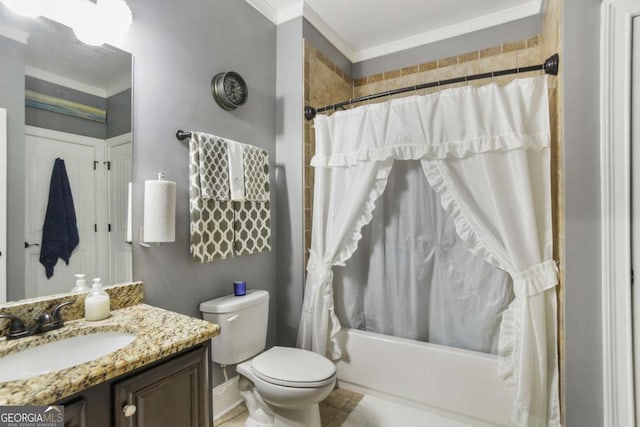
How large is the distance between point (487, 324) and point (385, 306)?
0.61m

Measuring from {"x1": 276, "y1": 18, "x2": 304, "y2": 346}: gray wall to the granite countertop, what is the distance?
1.07 meters

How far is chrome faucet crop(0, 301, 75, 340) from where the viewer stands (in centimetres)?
105

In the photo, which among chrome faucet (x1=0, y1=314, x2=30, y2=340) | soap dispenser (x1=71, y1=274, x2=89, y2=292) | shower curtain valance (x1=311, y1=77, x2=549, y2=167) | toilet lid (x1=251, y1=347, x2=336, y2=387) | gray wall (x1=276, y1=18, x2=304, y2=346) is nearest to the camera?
chrome faucet (x1=0, y1=314, x2=30, y2=340)

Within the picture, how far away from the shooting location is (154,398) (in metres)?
0.97

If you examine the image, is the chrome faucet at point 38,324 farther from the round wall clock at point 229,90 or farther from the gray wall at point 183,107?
the round wall clock at point 229,90

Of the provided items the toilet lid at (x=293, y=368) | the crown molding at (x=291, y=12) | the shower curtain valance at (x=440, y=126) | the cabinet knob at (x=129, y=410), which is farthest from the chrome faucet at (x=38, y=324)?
the crown molding at (x=291, y=12)

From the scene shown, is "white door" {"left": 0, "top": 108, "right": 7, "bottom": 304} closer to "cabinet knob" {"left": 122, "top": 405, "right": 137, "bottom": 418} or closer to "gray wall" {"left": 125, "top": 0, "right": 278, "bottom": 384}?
"gray wall" {"left": 125, "top": 0, "right": 278, "bottom": 384}

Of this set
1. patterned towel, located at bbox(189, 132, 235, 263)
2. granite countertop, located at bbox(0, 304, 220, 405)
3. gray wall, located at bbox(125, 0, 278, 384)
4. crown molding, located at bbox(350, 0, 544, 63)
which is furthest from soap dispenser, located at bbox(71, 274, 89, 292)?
crown molding, located at bbox(350, 0, 544, 63)

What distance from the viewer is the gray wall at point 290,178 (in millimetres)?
2287

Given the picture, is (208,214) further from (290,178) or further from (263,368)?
(263,368)

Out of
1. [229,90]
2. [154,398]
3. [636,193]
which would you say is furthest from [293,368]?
[636,193]

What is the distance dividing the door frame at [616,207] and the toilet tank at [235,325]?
1690 millimetres

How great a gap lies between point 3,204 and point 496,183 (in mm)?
2124

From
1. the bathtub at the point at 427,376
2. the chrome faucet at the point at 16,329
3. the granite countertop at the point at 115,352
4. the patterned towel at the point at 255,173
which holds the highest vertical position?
the patterned towel at the point at 255,173
